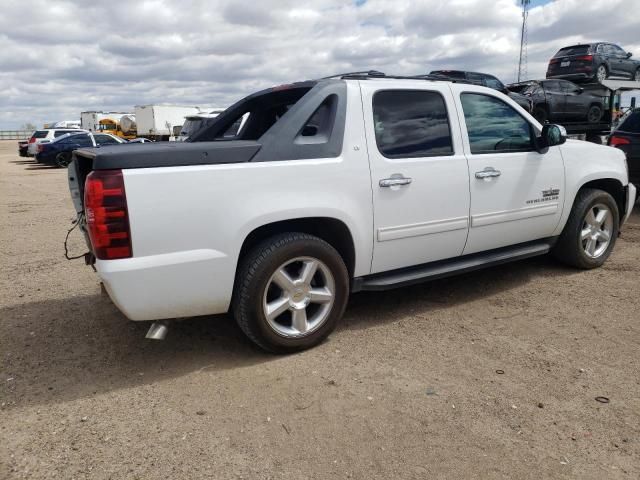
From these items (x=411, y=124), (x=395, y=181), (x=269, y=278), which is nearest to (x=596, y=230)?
(x=411, y=124)

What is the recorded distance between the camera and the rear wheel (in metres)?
17.0

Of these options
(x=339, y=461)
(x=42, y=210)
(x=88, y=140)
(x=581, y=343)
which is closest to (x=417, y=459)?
(x=339, y=461)

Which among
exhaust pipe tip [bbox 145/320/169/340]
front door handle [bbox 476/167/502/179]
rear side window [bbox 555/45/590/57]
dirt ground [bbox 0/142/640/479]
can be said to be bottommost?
dirt ground [bbox 0/142/640/479]

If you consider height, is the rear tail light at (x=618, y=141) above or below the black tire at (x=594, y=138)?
above

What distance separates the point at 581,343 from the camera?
3680 mm

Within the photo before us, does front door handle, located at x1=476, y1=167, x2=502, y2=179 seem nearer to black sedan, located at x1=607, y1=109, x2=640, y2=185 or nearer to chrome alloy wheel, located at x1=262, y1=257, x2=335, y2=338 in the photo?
chrome alloy wheel, located at x1=262, y1=257, x2=335, y2=338

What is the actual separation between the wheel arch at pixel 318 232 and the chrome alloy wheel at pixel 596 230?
2.68m

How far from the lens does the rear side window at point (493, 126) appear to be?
4.27m

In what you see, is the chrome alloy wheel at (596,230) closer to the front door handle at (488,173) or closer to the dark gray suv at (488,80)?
the front door handle at (488,173)

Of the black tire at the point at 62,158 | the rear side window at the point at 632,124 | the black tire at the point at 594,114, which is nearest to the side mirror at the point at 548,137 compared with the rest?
the rear side window at the point at 632,124

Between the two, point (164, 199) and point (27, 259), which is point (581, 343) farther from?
point (27, 259)

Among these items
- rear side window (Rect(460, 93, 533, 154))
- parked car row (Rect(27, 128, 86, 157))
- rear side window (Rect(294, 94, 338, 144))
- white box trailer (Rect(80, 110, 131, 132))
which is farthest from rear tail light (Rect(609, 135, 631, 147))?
white box trailer (Rect(80, 110, 131, 132))

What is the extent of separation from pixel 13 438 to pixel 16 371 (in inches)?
33.6

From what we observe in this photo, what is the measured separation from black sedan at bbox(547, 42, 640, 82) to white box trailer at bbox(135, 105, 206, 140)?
74.2ft
